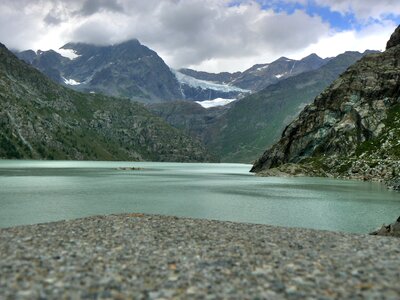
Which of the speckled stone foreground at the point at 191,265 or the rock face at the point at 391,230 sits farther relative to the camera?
the rock face at the point at 391,230

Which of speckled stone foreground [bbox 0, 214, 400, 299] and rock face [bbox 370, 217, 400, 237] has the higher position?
speckled stone foreground [bbox 0, 214, 400, 299]

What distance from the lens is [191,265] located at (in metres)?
22.5

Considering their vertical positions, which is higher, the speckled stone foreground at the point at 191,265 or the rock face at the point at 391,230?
the speckled stone foreground at the point at 191,265

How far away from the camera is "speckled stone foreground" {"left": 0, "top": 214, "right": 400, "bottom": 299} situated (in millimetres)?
17656

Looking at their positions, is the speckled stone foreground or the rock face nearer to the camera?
the speckled stone foreground

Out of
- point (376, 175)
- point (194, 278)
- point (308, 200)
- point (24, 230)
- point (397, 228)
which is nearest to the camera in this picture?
point (194, 278)

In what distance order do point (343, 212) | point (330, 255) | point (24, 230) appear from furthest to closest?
point (343, 212), point (24, 230), point (330, 255)

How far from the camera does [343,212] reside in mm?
68875

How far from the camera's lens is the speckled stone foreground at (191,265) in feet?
57.9

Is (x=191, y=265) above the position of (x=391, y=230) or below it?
above

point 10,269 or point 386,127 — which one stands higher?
point 386,127

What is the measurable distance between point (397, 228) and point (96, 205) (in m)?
49.6

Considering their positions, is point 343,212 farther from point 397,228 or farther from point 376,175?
point 376,175

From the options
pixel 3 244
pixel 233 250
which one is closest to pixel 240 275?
pixel 233 250
